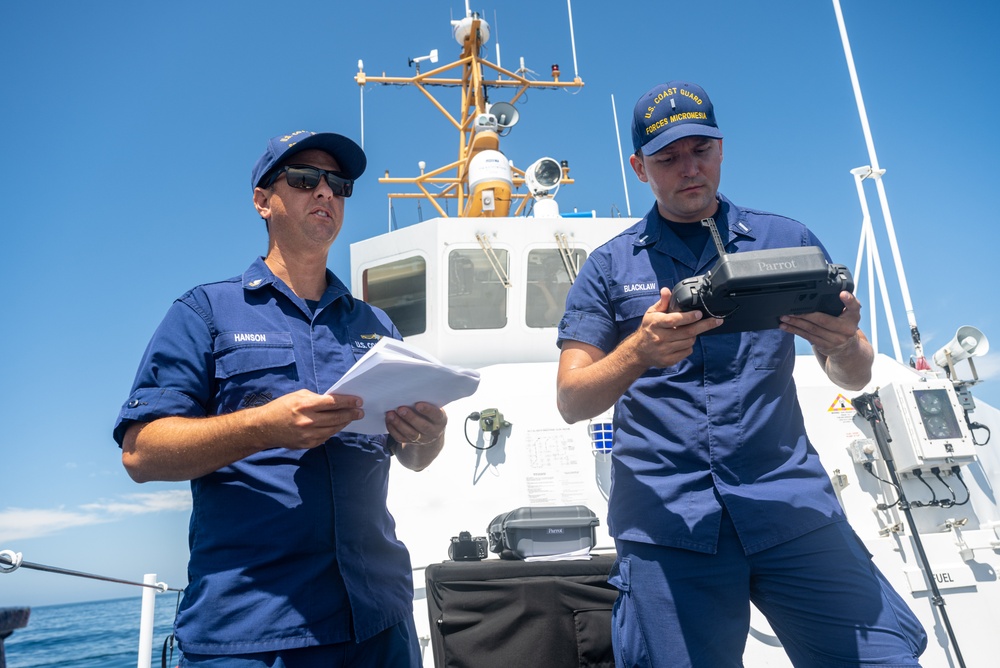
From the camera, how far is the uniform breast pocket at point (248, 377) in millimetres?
1816

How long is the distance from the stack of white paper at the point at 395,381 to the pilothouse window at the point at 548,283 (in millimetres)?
4079

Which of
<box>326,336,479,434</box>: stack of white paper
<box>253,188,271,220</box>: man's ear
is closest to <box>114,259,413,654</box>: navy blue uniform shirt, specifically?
<box>326,336,479,434</box>: stack of white paper

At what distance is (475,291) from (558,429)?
1732 millimetres

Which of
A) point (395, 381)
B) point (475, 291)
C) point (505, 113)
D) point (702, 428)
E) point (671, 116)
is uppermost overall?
point (505, 113)

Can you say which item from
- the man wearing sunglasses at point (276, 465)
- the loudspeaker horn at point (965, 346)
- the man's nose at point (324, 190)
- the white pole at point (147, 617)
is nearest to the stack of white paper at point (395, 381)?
the man wearing sunglasses at point (276, 465)

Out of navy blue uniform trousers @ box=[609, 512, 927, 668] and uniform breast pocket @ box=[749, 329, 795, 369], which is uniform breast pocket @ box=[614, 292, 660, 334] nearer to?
uniform breast pocket @ box=[749, 329, 795, 369]

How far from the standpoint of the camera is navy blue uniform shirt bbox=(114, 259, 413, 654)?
1627 millimetres

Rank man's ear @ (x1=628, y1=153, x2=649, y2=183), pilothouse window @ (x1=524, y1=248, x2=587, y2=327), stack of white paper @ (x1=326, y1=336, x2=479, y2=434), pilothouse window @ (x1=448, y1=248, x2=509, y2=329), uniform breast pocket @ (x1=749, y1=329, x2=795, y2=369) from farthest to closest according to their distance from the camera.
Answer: pilothouse window @ (x1=524, y1=248, x2=587, y2=327)
pilothouse window @ (x1=448, y1=248, x2=509, y2=329)
man's ear @ (x1=628, y1=153, x2=649, y2=183)
uniform breast pocket @ (x1=749, y1=329, x2=795, y2=369)
stack of white paper @ (x1=326, y1=336, x2=479, y2=434)

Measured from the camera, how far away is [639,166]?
7.72 ft

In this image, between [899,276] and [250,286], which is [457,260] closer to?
[899,276]

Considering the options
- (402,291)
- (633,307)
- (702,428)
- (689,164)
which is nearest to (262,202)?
(633,307)

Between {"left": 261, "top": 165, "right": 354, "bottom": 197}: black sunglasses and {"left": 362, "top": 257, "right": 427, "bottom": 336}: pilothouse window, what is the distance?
362 cm

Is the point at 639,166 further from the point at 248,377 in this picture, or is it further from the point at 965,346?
the point at 965,346

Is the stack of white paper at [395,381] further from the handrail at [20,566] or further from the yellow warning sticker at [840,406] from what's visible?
the yellow warning sticker at [840,406]
